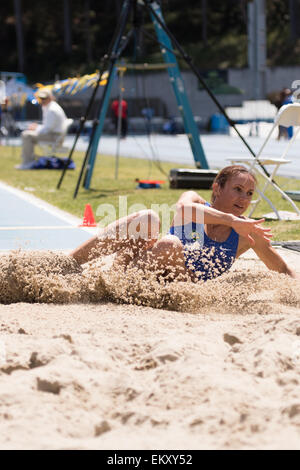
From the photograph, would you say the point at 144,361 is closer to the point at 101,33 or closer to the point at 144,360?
the point at 144,360

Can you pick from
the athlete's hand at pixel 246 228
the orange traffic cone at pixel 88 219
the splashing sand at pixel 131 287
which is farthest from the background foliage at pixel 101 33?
the athlete's hand at pixel 246 228

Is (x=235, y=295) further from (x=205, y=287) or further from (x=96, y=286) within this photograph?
(x=96, y=286)

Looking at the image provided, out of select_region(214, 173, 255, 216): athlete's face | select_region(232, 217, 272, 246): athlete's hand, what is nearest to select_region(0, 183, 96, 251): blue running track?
select_region(214, 173, 255, 216): athlete's face

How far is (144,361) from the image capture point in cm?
367

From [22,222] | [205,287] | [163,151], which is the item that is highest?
[205,287]

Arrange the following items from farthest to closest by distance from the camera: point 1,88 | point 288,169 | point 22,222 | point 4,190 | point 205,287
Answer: point 1,88
point 288,169
point 4,190
point 22,222
point 205,287

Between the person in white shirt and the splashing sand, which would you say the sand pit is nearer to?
the splashing sand

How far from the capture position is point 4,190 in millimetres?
13719

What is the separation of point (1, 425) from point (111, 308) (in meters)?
2.10

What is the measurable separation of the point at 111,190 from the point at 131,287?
796 cm

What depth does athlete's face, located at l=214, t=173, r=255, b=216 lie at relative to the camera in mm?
5129

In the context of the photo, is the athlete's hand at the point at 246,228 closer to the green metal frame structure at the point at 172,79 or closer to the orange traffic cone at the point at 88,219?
the orange traffic cone at the point at 88,219

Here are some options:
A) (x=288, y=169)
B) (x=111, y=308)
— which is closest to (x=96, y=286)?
(x=111, y=308)

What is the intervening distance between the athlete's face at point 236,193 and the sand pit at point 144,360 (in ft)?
1.66
